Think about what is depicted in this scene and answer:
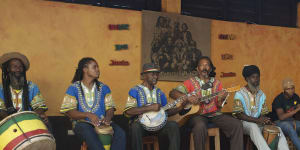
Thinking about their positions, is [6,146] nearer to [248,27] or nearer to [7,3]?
[7,3]

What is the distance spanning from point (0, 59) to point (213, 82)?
9.64 ft

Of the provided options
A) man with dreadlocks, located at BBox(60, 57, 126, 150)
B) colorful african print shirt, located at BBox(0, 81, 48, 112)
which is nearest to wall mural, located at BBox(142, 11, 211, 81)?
man with dreadlocks, located at BBox(60, 57, 126, 150)

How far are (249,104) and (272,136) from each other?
24.3 inches

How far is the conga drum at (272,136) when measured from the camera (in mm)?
5465

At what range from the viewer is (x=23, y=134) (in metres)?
4.02

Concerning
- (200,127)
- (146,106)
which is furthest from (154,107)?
(200,127)

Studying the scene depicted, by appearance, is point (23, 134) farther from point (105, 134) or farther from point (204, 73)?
point (204, 73)

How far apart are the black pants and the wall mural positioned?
1.61 meters

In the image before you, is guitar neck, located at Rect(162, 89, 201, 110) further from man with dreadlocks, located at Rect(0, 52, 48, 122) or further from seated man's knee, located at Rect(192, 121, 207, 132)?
man with dreadlocks, located at Rect(0, 52, 48, 122)

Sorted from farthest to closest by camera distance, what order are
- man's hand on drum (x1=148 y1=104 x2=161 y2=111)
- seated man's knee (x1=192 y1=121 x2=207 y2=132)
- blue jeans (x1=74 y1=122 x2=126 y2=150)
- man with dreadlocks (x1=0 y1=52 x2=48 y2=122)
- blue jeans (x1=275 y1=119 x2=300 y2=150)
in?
blue jeans (x1=275 y1=119 x2=300 y2=150)
seated man's knee (x1=192 y1=121 x2=207 y2=132)
man's hand on drum (x1=148 y1=104 x2=161 y2=111)
man with dreadlocks (x1=0 y1=52 x2=48 y2=122)
blue jeans (x1=74 y1=122 x2=126 y2=150)

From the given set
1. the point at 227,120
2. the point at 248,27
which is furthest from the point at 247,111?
the point at 248,27

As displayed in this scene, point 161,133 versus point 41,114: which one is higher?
point 41,114

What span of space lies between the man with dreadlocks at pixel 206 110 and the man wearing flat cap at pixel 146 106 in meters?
0.26

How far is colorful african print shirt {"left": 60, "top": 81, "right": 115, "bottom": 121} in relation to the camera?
16.2ft
